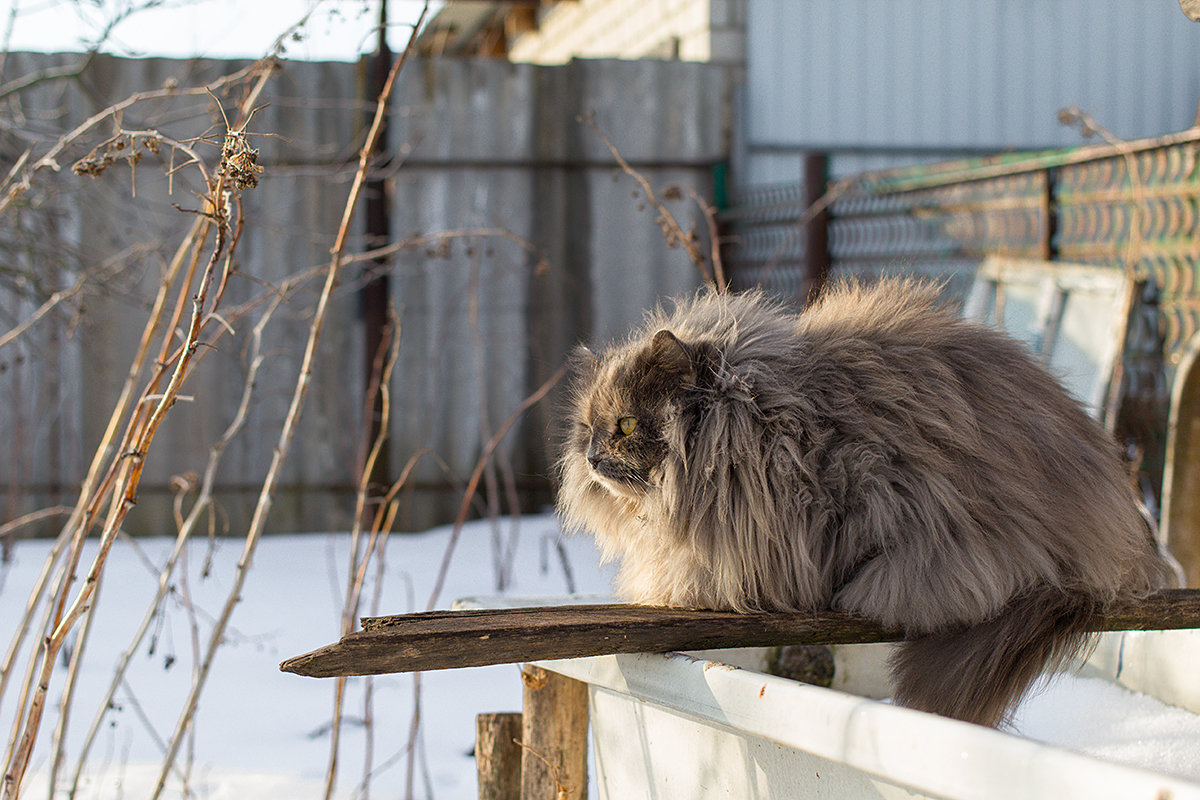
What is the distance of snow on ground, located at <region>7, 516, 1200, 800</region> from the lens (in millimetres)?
2141

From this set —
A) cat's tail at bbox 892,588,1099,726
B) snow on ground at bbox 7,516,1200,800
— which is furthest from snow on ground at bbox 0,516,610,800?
cat's tail at bbox 892,588,1099,726

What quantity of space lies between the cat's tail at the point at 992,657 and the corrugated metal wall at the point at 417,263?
3.56 meters

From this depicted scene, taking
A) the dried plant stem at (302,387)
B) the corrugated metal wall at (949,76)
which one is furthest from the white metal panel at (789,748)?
the corrugated metal wall at (949,76)

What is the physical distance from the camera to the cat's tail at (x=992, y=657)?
145 centimetres

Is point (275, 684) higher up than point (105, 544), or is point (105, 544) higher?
point (105, 544)

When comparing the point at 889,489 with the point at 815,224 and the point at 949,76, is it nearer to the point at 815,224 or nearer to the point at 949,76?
the point at 815,224

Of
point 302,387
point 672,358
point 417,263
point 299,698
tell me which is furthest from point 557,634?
point 417,263

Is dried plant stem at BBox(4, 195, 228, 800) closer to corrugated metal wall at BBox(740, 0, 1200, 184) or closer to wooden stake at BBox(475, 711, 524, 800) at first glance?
wooden stake at BBox(475, 711, 524, 800)

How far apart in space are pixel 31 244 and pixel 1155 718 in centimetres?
335

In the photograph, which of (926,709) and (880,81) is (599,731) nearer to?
(926,709)

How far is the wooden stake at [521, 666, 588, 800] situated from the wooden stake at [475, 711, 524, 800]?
0.14 metres

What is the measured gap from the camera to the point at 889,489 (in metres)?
1.51

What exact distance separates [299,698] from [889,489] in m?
2.33

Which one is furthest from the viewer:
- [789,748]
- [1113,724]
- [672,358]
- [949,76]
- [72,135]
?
[949,76]
